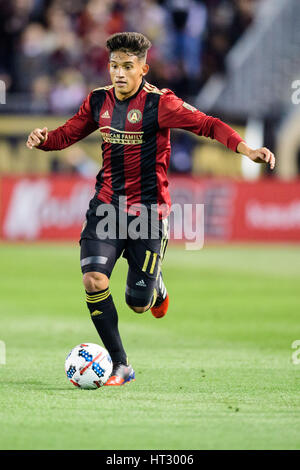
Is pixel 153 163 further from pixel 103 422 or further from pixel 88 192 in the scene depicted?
pixel 88 192

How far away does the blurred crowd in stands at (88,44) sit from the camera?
2180cm

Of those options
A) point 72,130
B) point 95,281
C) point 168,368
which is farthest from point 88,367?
point 72,130

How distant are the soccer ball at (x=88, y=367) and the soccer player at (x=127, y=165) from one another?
0.54ft

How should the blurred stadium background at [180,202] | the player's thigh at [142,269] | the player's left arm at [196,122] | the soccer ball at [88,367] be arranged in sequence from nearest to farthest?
the soccer ball at [88,367] → the player's left arm at [196,122] → the player's thigh at [142,269] → the blurred stadium background at [180,202]

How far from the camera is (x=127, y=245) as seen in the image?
23.2ft

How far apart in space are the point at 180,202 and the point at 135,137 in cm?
1477

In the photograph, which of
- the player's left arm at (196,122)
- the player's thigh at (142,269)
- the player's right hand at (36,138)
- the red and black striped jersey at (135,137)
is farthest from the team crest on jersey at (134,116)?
the player's thigh at (142,269)

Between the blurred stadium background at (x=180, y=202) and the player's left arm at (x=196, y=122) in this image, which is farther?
the blurred stadium background at (x=180, y=202)

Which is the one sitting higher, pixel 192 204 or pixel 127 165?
pixel 192 204

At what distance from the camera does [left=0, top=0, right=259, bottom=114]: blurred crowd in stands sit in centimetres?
2180

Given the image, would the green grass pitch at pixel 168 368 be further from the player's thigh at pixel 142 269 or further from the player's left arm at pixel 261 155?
the player's left arm at pixel 261 155

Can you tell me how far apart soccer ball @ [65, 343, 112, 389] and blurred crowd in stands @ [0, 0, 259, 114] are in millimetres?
15471

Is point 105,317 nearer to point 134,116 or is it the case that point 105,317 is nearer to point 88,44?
point 134,116

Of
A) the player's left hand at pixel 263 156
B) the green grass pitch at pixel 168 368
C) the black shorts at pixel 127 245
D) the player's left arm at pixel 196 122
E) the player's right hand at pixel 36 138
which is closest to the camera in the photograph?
the green grass pitch at pixel 168 368
